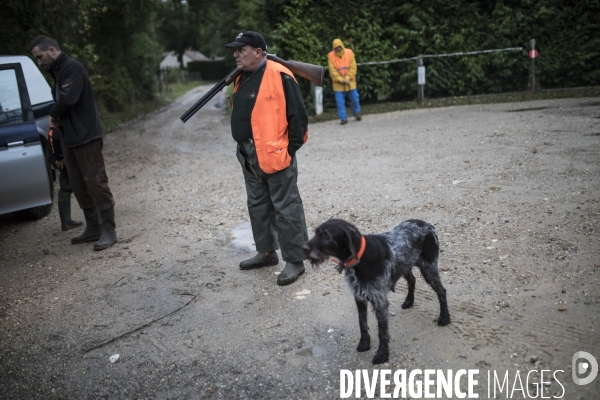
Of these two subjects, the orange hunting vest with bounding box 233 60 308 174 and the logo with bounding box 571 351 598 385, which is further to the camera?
the orange hunting vest with bounding box 233 60 308 174

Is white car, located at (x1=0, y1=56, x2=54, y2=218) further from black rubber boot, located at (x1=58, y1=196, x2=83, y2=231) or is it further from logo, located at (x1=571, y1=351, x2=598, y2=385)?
logo, located at (x1=571, y1=351, x2=598, y2=385)

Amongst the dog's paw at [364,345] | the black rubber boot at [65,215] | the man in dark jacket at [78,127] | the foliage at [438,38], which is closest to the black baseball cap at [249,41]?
the man in dark jacket at [78,127]

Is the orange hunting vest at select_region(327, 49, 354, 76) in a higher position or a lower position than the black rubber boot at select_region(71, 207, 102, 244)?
higher

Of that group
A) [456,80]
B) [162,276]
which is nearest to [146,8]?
[456,80]

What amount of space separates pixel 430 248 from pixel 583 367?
1.28 meters

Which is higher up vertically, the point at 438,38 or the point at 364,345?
the point at 438,38

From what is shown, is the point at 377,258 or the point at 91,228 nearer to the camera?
the point at 377,258

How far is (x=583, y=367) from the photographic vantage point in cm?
375

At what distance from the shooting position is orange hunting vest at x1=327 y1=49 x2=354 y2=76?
15.3 metres

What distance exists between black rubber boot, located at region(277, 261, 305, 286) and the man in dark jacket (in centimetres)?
257

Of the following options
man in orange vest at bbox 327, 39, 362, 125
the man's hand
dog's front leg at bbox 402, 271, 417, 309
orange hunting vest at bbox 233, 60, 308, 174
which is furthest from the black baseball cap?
man in orange vest at bbox 327, 39, 362, 125

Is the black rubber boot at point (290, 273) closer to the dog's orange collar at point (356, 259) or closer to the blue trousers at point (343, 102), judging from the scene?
the dog's orange collar at point (356, 259)

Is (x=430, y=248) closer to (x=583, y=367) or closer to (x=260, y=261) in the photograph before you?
(x=583, y=367)

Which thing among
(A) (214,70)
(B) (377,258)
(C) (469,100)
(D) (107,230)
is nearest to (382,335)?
(B) (377,258)
